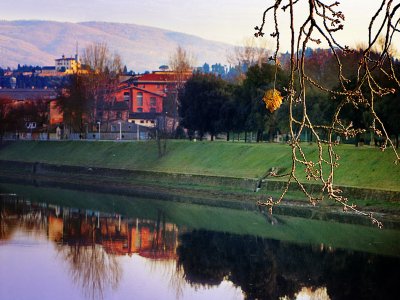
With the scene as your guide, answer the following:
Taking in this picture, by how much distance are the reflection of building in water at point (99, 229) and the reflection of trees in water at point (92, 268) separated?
718 mm

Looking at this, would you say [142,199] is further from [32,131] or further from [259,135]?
[32,131]

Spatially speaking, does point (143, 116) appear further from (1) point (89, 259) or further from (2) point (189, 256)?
(2) point (189, 256)

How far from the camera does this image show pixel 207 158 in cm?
5928

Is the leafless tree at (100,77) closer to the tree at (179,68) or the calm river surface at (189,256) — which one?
the tree at (179,68)

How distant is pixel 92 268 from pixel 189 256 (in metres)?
3.52

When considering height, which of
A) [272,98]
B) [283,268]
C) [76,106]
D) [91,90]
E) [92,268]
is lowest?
[92,268]

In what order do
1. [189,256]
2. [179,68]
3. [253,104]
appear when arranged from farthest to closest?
[179,68], [253,104], [189,256]

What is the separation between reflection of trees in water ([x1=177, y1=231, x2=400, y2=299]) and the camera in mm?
25016

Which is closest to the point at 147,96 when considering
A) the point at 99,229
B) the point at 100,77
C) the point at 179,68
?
the point at 179,68

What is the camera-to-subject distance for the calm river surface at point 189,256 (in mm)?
25812

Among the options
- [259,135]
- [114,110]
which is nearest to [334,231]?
[259,135]

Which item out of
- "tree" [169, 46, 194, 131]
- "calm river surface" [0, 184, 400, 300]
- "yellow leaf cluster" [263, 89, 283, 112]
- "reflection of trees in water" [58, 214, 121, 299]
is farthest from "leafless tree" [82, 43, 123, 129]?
"yellow leaf cluster" [263, 89, 283, 112]

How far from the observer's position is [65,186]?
204 feet

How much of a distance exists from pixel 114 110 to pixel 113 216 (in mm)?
60463
